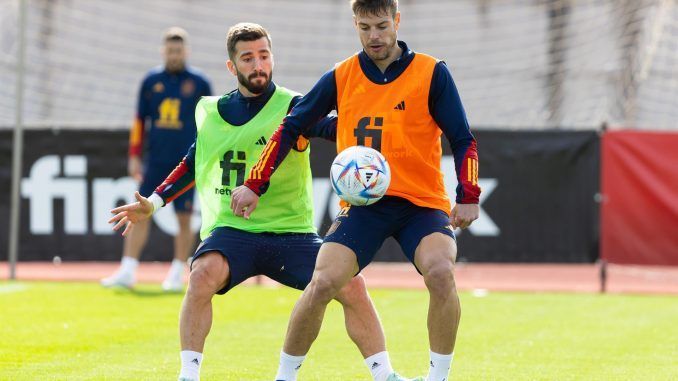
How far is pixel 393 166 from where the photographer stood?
231 inches

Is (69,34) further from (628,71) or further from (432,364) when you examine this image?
(432,364)

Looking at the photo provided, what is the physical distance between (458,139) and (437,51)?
1565 cm

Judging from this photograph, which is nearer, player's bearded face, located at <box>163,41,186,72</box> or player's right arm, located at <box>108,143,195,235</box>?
player's right arm, located at <box>108,143,195,235</box>

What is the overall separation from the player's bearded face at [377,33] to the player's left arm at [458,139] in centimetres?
Answer: 27

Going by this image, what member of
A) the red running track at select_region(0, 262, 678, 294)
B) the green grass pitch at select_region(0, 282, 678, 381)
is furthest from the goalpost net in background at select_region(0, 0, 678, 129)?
the green grass pitch at select_region(0, 282, 678, 381)

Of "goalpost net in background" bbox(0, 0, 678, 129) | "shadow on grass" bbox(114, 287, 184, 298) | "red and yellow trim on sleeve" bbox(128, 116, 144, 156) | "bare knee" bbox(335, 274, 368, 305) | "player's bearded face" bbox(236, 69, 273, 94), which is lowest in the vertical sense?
"shadow on grass" bbox(114, 287, 184, 298)

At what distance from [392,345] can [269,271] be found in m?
2.14

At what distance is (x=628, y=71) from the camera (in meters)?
18.6

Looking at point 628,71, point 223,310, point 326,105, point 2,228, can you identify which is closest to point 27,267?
point 2,228

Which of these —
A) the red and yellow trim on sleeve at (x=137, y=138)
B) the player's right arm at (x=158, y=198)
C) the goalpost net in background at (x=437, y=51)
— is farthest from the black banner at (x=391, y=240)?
the player's right arm at (x=158, y=198)

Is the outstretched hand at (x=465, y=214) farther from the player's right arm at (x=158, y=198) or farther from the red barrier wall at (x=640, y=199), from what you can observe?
the red barrier wall at (x=640, y=199)

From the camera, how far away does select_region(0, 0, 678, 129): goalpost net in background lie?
18797 millimetres

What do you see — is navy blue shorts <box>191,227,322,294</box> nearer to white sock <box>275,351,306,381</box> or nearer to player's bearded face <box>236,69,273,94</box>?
white sock <box>275,351,306,381</box>

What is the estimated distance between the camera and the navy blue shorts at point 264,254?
6.22m
